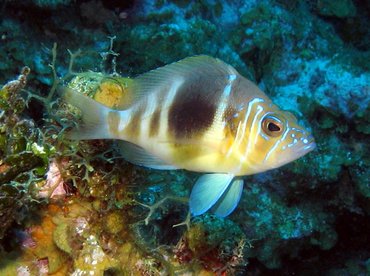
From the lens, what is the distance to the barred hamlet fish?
2201 millimetres

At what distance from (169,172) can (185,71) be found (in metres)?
1.67

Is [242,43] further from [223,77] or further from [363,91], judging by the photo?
[223,77]

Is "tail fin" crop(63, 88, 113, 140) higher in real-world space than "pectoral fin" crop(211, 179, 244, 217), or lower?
higher

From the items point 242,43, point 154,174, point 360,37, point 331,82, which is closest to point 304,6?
point 360,37

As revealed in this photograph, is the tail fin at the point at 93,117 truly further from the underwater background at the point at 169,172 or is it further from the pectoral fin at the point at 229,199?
the pectoral fin at the point at 229,199

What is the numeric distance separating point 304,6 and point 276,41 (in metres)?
1.89

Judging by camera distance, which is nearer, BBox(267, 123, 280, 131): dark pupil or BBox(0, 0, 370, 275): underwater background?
BBox(267, 123, 280, 131): dark pupil

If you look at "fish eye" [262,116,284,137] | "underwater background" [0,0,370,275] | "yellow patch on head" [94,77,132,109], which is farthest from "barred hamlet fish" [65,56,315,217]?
"yellow patch on head" [94,77,132,109]

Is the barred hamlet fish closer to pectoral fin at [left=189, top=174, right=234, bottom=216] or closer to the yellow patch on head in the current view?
pectoral fin at [left=189, top=174, right=234, bottom=216]

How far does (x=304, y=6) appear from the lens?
844cm

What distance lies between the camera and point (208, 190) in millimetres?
2262

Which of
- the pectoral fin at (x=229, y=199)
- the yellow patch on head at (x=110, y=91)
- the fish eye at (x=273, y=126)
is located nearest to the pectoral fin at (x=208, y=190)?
the pectoral fin at (x=229, y=199)

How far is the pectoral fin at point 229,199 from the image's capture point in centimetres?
238

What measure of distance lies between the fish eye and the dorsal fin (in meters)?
0.38
